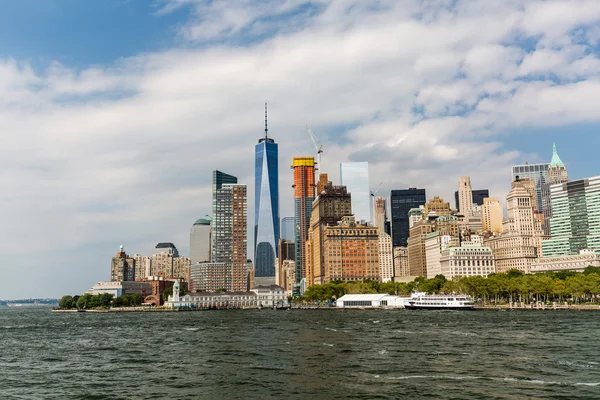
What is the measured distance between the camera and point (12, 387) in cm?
6744

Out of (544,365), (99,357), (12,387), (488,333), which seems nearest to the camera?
(12,387)

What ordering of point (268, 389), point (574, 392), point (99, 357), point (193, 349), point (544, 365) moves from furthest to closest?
point (193, 349), point (99, 357), point (544, 365), point (268, 389), point (574, 392)

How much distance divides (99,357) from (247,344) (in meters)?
27.2

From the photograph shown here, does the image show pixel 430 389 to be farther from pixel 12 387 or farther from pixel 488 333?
pixel 488 333

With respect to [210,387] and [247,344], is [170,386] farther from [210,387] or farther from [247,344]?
[247,344]

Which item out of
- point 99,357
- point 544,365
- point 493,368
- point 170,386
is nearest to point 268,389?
point 170,386

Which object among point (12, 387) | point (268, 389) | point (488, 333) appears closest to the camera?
point (268, 389)

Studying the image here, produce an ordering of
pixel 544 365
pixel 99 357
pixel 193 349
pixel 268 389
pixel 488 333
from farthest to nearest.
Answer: pixel 488 333 < pixel 193 349 < pixel 99 357 < pixel 544 365 < pixel 268 389

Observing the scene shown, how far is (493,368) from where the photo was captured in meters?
70.6

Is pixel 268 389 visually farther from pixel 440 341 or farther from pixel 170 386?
pixel 440 341

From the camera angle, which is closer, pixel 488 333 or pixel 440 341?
pixel 440 341

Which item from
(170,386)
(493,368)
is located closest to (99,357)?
(170,386)

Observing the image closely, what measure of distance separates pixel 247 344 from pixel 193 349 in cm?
1097

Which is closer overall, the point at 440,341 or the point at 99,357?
the point at 99,357
